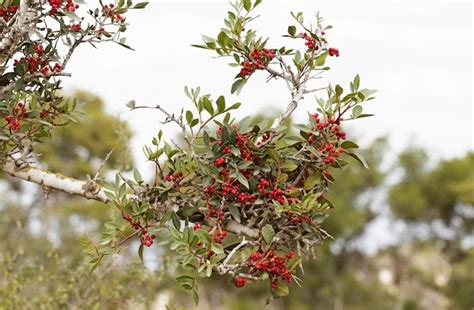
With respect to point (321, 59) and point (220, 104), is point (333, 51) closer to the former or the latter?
point (321, 59)

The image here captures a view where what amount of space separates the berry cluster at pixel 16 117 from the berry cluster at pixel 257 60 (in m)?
1.43

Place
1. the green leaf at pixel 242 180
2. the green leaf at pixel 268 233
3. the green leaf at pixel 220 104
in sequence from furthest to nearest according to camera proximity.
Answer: the green leaf at pixel 220 104 < the green leaf at pixel 268 233 < the green leaf at pixel 242 180

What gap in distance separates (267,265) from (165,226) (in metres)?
0.65

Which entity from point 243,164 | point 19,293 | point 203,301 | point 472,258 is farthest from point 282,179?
point 203,301

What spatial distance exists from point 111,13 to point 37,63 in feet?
1.97

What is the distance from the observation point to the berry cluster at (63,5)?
4547 millimetres

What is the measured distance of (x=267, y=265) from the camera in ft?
13.6

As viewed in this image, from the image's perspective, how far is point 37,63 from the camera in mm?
4656

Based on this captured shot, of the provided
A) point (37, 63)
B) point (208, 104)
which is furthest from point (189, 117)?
point (37, 63)

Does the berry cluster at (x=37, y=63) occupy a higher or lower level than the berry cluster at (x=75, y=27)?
lower

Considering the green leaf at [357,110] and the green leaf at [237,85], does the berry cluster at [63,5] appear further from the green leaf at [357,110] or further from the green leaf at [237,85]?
the green leaf at [357,110]

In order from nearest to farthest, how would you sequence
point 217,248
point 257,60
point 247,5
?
point 217,248
point 257,60
point 247,5

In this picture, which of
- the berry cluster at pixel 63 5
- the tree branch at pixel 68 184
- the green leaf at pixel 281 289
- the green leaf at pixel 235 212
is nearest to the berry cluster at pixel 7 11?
the berry cluster at pixel 63 5

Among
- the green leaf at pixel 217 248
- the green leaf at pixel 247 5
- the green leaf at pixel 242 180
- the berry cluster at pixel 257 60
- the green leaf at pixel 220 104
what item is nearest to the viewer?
the green leaf at pixel 217 248
